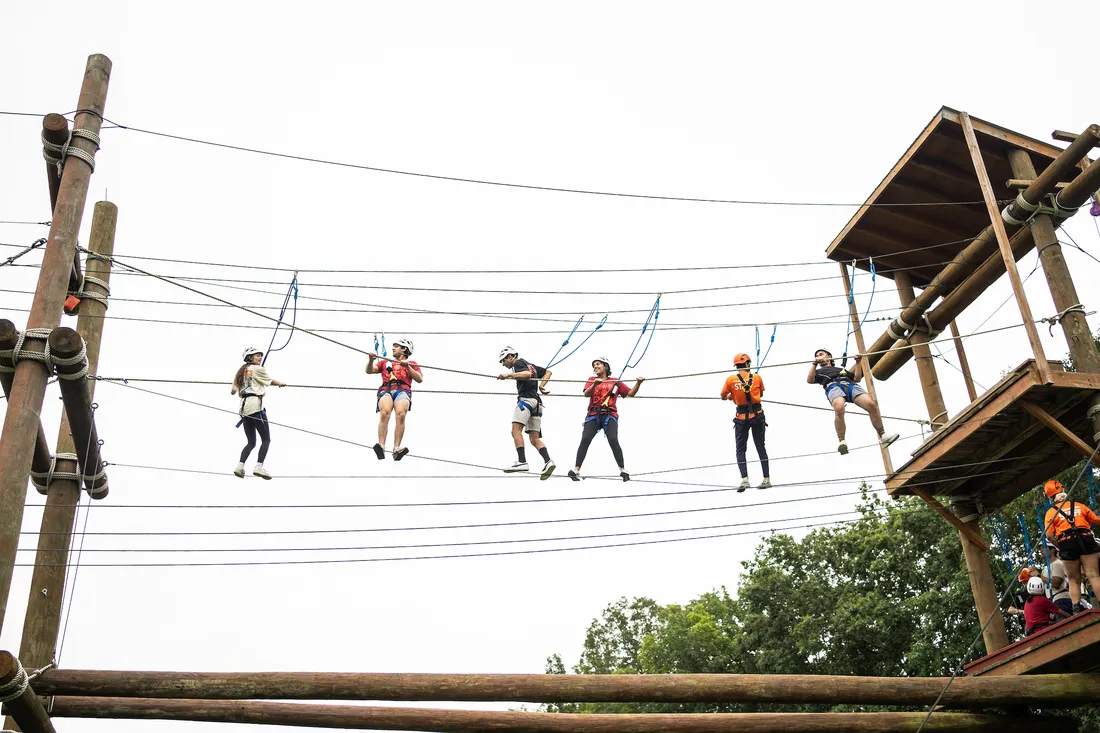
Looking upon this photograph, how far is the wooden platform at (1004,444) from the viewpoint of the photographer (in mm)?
10320

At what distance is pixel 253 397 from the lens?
11539 mm

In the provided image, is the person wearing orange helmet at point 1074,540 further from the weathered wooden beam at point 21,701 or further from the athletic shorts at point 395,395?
the weathered wooden beam at point 21,701

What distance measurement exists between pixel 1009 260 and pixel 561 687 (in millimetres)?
6659

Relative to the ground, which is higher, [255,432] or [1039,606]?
[255,432]

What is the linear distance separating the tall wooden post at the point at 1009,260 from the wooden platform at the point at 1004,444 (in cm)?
10

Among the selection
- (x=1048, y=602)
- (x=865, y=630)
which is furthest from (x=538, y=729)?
(x=865, y=630)

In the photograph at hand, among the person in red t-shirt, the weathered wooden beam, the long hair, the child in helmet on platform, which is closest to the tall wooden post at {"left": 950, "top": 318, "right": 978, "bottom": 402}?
the person in red t-shirt

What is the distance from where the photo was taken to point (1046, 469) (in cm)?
1188

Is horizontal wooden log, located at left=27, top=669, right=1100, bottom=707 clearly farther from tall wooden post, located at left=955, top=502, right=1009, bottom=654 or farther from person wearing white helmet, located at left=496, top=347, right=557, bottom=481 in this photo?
person wearing white helmet, located at left=496, top=347, right=557, bottom=481

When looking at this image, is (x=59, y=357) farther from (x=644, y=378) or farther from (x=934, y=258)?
(x=934, y=258)

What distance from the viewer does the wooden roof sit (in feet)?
40.1

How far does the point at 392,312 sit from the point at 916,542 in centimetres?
2003

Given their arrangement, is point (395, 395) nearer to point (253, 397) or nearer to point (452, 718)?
point (253, 397)

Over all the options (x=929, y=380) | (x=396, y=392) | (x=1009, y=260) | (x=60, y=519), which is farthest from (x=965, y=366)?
(x=60, y=519)
